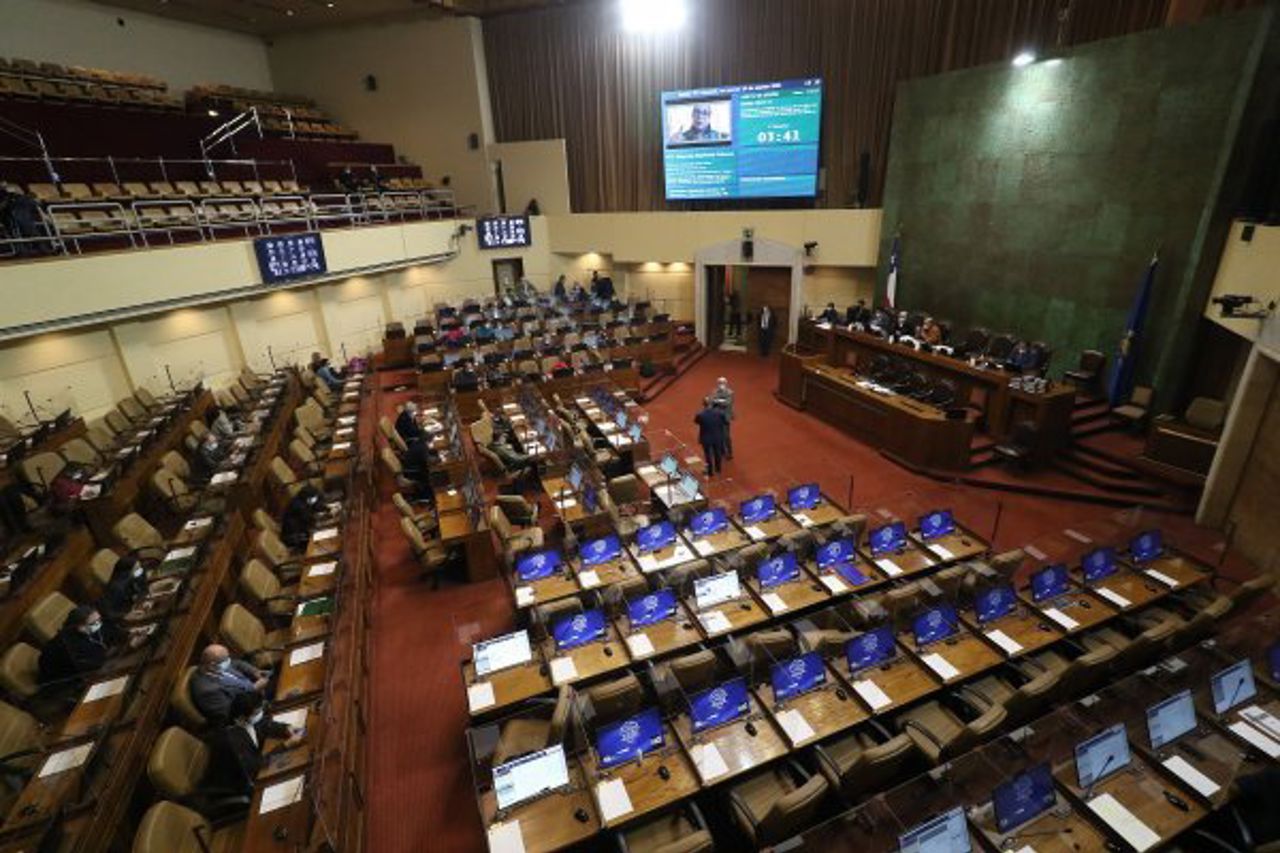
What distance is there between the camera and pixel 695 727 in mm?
4789

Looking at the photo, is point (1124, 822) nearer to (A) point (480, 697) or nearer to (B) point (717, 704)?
(B) point (717, 704)

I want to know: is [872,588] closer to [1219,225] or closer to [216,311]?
[1219,225]

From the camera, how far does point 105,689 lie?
5.24 meters

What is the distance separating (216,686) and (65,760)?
0.98 m

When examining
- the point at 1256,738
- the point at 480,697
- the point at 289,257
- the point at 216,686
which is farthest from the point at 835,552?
the point at 289,257

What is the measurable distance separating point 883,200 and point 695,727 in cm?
1530

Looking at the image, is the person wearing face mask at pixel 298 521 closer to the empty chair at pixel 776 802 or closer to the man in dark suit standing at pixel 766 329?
the empty chair at pixel 776 802

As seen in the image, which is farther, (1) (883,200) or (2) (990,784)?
(1) (883,200)

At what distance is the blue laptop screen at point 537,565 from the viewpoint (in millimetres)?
6693

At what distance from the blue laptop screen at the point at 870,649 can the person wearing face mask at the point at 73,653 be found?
6.51 m

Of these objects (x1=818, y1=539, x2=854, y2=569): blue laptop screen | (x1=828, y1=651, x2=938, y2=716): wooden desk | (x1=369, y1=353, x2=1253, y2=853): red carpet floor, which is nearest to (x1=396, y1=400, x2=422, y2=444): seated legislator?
(x1=369, y1=353, x2=1253, y2=853): red carpet floor

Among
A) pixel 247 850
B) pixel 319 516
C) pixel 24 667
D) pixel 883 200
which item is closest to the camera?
pixel 247 850

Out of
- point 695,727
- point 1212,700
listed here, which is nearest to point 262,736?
point 695,727

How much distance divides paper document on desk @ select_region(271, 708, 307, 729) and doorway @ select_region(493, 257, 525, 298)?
58.4 feet
